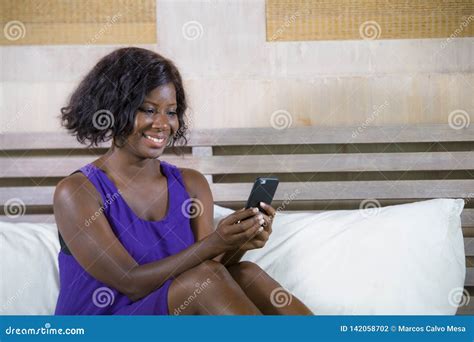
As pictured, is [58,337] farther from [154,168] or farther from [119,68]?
[119,68]

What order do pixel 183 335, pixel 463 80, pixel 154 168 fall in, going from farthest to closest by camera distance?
pixel 463 80 < pixel 154 168 < pixel 183 335

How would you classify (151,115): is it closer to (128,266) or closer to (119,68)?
(119,68)

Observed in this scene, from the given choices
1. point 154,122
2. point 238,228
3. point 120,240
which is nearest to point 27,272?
point 120,240

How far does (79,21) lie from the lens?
1623 millimetres

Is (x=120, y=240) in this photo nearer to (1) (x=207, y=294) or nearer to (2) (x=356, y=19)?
(1) (x=207, y=294)

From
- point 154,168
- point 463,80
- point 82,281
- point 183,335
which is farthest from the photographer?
point 463,80

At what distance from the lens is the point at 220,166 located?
161cm

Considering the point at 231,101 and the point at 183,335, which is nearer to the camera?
the point at 183,335

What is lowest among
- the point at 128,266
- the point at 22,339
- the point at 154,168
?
the point at 22,339

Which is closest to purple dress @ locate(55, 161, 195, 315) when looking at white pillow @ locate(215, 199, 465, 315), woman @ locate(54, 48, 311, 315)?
woman @ locate(54, 48, 311, 315)

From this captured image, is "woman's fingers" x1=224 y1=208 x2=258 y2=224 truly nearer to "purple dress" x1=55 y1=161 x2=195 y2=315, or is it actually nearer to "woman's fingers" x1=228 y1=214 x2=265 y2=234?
"woman's fingers" x1=228 y1=214 x2=265 y2=234

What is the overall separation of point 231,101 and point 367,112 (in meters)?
0.30

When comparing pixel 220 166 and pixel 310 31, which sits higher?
pixel 310 31

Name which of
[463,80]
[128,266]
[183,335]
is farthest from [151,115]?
[463,80]
